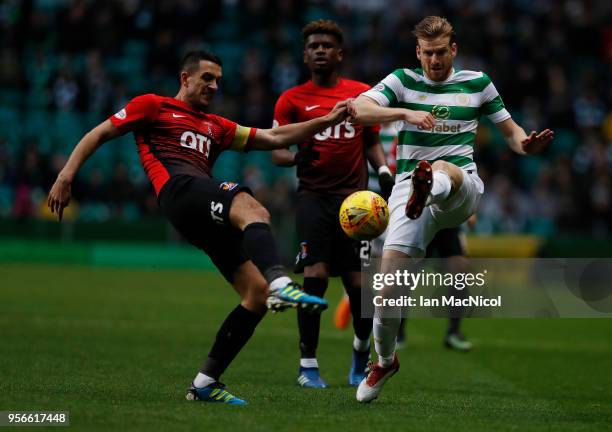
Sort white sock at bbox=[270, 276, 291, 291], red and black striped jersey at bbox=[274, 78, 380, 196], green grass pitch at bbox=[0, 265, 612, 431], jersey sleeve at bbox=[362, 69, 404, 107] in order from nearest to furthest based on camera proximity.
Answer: white sock at bbox=[270, 276, 291, 291], green grass pitch at bbox=[0, 265, 612, 431], jersey sleeve at bbox=[362, 69, 404, 107], red and black striped jersey at bbox=[274, 78, 380, 196]

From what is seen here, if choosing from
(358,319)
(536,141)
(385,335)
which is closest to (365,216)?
(385,335)

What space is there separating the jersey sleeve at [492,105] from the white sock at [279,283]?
2.34 metres

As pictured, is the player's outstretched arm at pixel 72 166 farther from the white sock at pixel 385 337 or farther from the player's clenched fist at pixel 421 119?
the white sock at pixel 385 337

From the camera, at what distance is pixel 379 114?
23.5ft

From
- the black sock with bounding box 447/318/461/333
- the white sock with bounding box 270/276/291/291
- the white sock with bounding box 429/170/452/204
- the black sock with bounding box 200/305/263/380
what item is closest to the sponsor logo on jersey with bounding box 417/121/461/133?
the white sock with bounding box 429/170/452/204

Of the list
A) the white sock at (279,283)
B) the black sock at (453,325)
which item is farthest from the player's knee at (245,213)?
the black sock at (453,325)

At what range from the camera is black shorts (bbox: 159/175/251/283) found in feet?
21.7

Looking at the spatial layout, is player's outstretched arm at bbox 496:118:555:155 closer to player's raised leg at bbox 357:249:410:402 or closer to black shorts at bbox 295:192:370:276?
player's raised leg at bbox 357:249:410:402

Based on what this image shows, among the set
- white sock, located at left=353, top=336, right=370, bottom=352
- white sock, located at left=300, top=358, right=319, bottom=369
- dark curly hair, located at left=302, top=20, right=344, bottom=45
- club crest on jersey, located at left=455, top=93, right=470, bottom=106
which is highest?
dark curly hair, located at left=302, top=20, right=344, bottom=45

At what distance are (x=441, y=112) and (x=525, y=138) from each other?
609mm

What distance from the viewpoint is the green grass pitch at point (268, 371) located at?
6426 mm

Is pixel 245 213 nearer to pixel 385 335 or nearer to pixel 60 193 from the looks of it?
pixel 60 193

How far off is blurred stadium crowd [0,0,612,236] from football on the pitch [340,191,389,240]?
1490cm

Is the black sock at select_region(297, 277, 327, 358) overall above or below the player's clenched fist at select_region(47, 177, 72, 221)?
below
